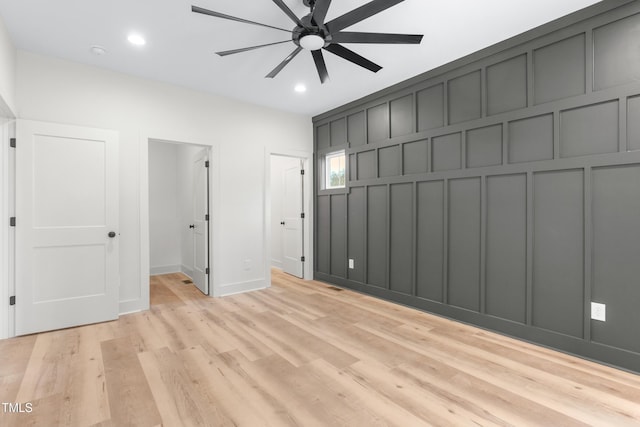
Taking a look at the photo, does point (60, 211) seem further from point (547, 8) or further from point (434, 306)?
point (547, 8)

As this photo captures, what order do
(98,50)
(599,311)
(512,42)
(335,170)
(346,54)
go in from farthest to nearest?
1. (335,170)
2. (98,50)
3. (512,42)
4. (346,54)
5. (599,311)

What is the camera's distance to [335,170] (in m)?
5.20

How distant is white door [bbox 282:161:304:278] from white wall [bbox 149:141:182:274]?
2.16m

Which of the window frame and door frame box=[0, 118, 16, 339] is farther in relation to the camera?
the window frame

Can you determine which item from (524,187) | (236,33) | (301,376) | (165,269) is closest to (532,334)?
(524,187)

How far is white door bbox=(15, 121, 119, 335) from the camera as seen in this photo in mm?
3092

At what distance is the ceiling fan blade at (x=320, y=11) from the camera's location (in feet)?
6.70

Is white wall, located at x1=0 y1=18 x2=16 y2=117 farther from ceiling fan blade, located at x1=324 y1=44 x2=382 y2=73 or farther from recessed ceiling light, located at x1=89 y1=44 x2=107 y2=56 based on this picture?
ceiling fan blade, located at x1=324 y1=44 x2=382 y2=73

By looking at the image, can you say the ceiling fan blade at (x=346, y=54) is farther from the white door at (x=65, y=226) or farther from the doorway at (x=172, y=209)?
the doorway at (x=172, y=209)

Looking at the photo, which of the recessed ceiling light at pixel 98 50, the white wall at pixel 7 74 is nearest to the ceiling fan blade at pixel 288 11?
the recessed ceiling light at pixel 98 50

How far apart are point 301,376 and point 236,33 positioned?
9.83ft

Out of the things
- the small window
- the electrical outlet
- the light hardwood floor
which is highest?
the small window

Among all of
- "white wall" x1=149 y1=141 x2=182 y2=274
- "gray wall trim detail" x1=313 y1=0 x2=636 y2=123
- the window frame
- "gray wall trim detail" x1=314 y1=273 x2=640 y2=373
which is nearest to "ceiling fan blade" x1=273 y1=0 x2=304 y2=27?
"gray wall trim detail" x1=313 y1=0 x2=636 y2=123

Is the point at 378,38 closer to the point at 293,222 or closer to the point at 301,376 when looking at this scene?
the point at 301,376
